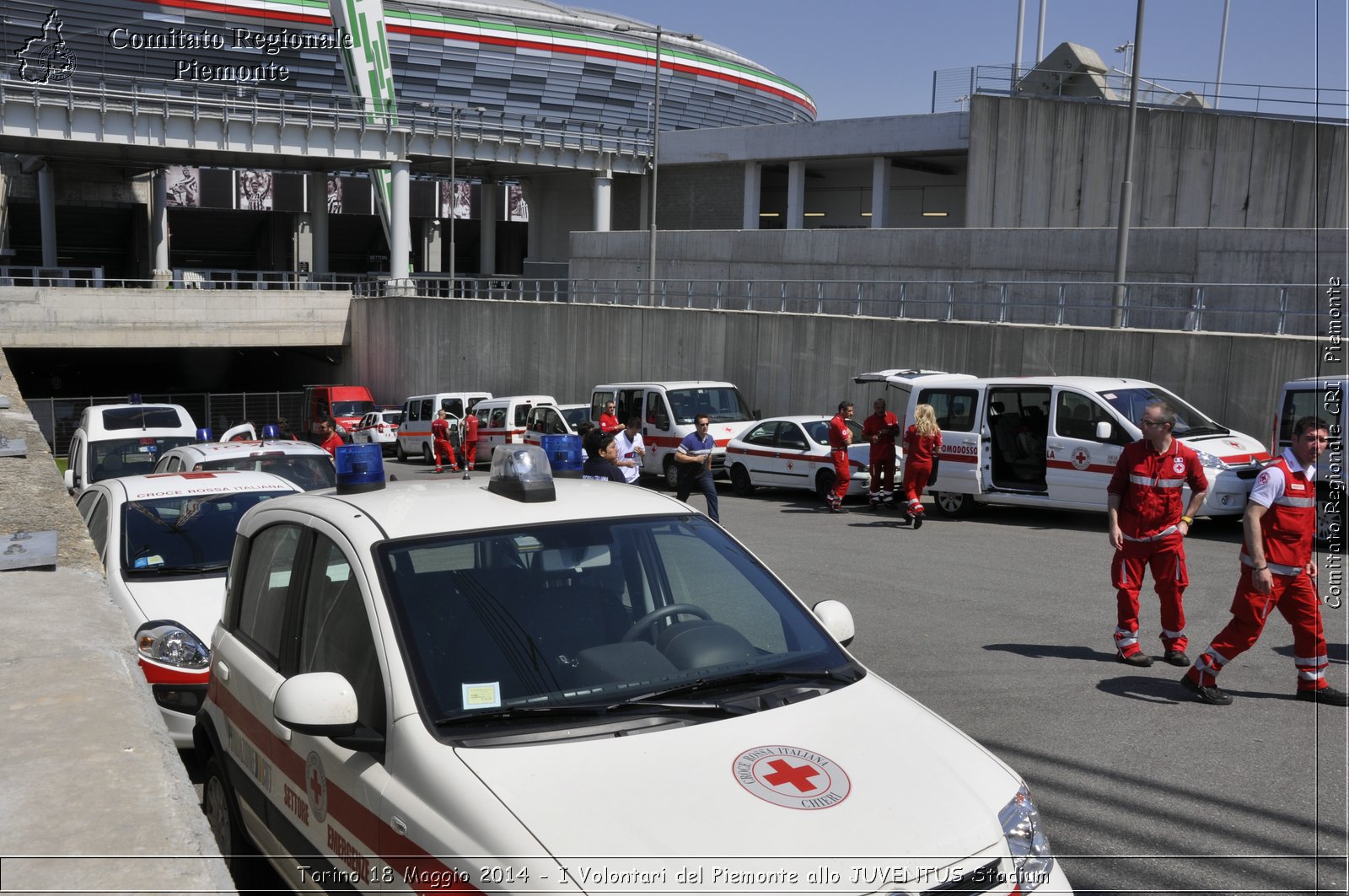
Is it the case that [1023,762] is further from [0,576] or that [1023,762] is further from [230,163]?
[230,163]

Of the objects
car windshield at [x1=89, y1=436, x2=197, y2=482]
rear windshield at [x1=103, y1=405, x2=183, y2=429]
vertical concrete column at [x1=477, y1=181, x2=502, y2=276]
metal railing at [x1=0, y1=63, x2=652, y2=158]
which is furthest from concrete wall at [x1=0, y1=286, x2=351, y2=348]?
car windshield at [x1=89, y1=436, x2=197, y2=482]

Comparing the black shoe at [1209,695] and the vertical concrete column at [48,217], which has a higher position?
the vertical concrete column at [48,217]

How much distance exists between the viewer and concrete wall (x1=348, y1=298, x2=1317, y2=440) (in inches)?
679

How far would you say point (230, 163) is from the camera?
163 feet

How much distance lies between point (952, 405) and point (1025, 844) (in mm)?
A: 13748

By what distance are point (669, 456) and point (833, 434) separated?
533 centimetres

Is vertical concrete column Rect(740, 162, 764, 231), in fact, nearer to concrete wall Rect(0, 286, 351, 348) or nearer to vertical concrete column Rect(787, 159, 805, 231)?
vertical concrete column Rect(787, 159, 805, 231)

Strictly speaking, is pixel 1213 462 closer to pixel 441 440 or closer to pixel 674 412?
pixel 674 412

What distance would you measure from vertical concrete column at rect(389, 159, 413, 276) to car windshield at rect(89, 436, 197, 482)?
115ft

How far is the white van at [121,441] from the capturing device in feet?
44.1

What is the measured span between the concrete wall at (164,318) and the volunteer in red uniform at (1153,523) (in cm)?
4187

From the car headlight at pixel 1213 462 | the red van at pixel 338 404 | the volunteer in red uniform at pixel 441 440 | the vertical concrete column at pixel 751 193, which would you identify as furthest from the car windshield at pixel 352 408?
the car headlight at pixel 1213 462

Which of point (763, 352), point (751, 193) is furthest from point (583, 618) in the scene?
point (751, 193)

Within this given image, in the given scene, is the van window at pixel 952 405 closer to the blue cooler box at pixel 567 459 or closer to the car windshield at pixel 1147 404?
the car windshield at pixel 1147 404
